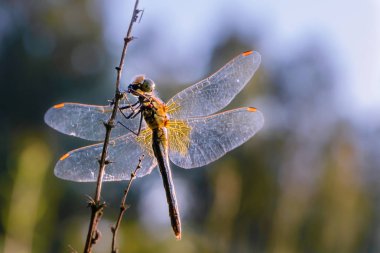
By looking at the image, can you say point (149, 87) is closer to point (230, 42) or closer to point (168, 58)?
point (230, 42)

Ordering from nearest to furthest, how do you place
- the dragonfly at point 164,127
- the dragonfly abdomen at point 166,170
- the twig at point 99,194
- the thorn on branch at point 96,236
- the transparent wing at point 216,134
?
the twig at point 99,194 < the thorn on branch at point 96,236 < the dragonfly abdomen at point 166,170 < the dragonfly at point 164,127 < the transparent wing at point 216,134

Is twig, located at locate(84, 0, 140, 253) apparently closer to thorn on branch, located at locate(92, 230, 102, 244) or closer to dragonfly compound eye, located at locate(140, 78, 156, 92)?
thorn on branch, located at locate(92, 230, 102, 244)

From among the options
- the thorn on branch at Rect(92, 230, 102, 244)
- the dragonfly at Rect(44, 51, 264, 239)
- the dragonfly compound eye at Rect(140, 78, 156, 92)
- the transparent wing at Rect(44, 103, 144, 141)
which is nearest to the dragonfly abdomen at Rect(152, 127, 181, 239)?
the dragonfly at Rect(44, 51, 264, 239)

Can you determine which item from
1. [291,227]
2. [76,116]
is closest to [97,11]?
[291,227]

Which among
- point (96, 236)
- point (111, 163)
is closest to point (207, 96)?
→ point (111, 163)

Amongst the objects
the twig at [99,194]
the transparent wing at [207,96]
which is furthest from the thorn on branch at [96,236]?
the transparent wing at [207,96]

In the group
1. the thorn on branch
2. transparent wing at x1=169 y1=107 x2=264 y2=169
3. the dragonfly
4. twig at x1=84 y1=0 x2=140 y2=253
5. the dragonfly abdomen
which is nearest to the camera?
twig at x1=84 y1=0 x2=140 y2=253

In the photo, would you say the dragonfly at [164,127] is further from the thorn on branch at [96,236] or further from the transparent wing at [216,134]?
the thorn on branch at [96,236]

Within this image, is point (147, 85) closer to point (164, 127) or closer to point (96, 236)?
point (164, 127)
